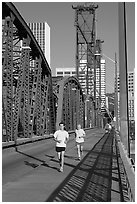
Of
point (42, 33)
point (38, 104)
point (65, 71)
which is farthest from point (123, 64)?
point (65, 71)

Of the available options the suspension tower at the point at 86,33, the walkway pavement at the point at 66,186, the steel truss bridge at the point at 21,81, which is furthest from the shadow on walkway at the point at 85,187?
the suspension tower at the point at 86,33

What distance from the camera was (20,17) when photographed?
72.6 feet

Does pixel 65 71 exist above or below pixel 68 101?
above

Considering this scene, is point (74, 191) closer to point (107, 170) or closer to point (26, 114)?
point (107, 170)

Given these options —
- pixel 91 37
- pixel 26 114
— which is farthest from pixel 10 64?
pixel 91 37

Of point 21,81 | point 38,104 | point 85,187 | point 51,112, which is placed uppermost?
point 21,81

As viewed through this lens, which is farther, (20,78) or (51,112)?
(51,112)

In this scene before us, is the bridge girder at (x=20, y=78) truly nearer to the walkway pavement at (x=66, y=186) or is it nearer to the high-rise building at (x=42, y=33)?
the walkway pavement at (x=66, y=186)

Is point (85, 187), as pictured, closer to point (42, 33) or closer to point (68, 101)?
point (68, 101)

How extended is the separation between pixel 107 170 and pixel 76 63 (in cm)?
6612

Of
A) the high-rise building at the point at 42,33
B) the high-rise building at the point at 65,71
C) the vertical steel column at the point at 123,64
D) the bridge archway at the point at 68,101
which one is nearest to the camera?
the vertical steel column at the point at 123,64

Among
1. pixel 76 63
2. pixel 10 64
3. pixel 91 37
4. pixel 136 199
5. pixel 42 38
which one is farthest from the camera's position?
pixel 42 38

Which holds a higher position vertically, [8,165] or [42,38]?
[42,38]

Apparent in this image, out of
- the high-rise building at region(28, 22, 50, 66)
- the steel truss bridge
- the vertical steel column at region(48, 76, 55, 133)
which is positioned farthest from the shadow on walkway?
the high-rise building at region(28, 22, 50, 66)
